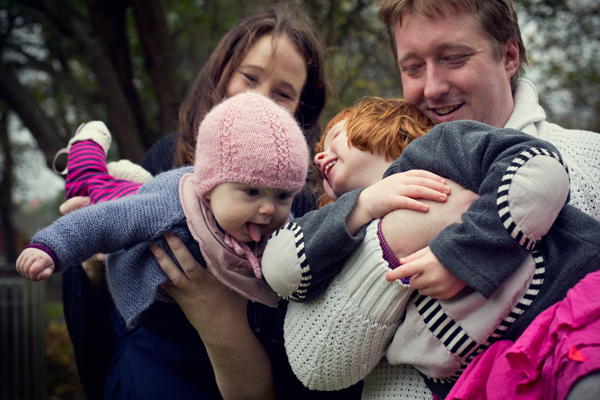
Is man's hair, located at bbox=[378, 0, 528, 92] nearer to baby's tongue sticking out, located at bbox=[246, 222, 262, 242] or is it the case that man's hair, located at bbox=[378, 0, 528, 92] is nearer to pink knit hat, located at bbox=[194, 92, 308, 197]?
pink knit hat, located at bbox=[194, 92, 308, 197]

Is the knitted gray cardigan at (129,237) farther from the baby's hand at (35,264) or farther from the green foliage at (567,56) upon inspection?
the green foliage at (567,56)

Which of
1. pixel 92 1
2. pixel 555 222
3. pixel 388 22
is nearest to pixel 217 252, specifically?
pixel 555 222

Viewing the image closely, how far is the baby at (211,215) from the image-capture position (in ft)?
4.90

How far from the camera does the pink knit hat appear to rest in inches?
58.7

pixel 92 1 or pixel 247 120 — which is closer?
pixel 247 120

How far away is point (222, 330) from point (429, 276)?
3.03 ft

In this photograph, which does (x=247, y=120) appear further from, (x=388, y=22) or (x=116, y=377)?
(x=116, y=377)

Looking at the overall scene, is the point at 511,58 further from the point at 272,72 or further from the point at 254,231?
the point at 254,231

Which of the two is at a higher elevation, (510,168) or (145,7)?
(145,7)

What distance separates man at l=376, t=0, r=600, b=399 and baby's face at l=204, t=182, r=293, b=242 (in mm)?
733

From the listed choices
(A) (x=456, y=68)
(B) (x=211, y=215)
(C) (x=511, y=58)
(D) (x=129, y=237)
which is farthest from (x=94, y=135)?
(C) (x=511, y=58)

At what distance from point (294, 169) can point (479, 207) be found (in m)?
0.63

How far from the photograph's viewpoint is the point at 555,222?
1.24 meters

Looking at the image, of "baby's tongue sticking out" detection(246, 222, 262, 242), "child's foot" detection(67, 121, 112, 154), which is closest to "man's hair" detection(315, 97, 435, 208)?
"baby's tongue sticking out" detection(246, 222, 262, 242)
